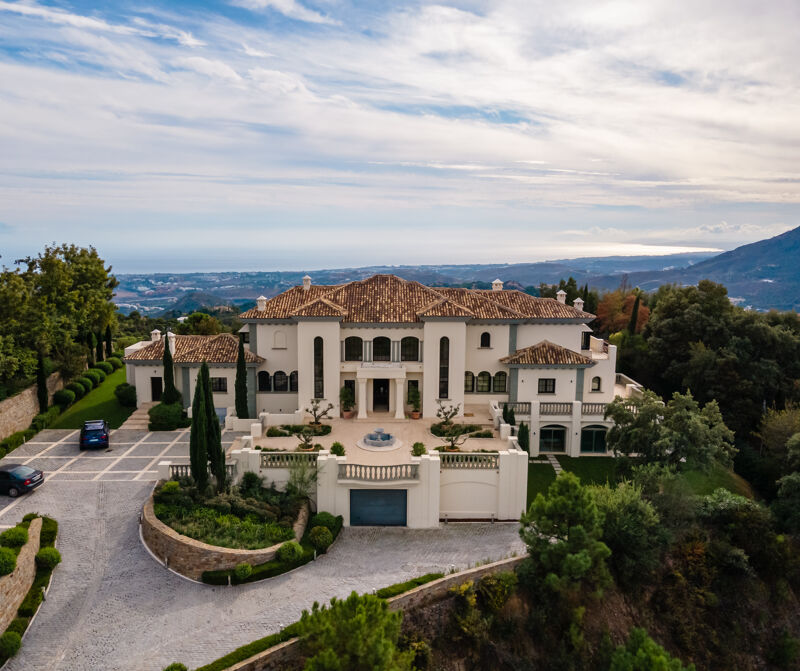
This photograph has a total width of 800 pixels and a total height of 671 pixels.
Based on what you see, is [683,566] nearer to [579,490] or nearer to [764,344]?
[579,490]

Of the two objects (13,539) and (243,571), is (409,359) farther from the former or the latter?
(13,539)

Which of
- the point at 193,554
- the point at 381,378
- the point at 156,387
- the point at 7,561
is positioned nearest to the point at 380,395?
the point at 381,378

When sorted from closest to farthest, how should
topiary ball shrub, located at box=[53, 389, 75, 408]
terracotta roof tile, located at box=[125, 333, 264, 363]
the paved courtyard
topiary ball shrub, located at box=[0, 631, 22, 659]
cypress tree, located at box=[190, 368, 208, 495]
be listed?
topiary ball shrub, located at box=[0, 631, 22, 659] → the paved courtyard → cypress tree, located at box=[190, 368, 208, 495] → terracotta roof tile, located at box=[125, 333, 264, 363] → topiary ball shrub, located at box=[53, 389, 75, 408]

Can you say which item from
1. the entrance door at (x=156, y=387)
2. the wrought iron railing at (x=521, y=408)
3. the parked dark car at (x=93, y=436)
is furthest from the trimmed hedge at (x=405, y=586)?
the entrance door at (x=156, y=387)

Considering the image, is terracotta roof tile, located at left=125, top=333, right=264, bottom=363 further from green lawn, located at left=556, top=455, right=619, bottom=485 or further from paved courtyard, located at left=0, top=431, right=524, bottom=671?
green lawn, located at left=556, top=455, right=619, bottom=485

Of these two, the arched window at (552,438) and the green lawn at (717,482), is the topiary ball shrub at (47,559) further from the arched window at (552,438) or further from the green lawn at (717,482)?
the green lawn at (717,482)

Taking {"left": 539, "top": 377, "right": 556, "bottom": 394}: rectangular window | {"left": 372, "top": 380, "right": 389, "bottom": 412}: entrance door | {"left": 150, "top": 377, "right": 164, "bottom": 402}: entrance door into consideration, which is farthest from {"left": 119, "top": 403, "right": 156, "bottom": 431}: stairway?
{"left": 539, "top": 377, "right": 556, "bottom": 394}: rectangular window

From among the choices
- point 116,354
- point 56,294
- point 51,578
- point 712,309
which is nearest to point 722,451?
point 712,309
